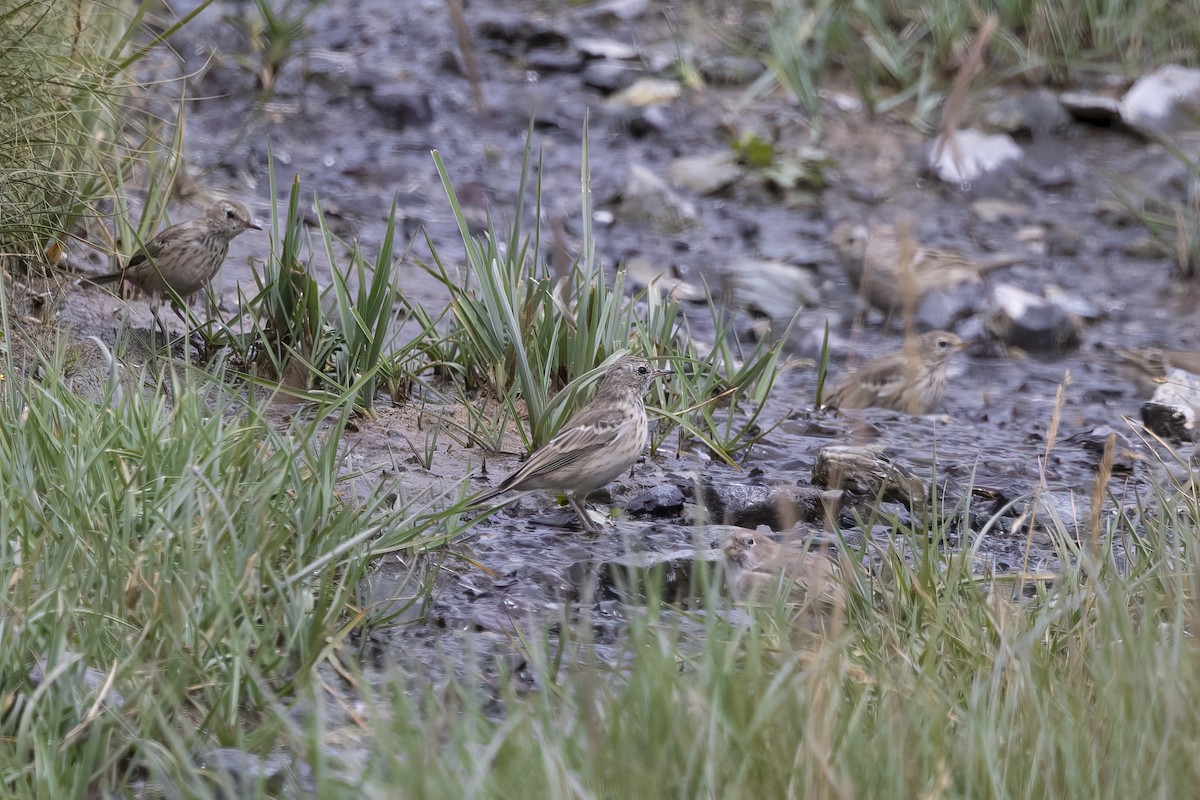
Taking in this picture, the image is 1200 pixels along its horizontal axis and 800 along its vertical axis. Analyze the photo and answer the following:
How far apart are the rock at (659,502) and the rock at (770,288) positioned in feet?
11.3

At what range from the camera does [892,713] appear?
2.80 metres

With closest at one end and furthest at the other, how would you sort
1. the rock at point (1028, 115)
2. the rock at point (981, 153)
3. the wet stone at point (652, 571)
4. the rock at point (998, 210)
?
1. the wet stone at point (652, 571)
2. the rock at point (998, 210)
3. the rock at point (981, 153)
4. the rock at point (1028, 115)

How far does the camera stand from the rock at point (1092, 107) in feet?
36.9

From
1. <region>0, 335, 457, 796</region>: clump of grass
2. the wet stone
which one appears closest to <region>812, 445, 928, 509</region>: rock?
the wet stone

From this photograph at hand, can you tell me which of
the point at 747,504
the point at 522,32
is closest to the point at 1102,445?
the point at 747,504

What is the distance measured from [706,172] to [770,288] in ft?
6.38

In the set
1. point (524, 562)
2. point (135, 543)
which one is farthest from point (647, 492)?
point (135, 543)

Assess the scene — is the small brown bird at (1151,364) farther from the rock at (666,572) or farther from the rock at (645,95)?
the rock at (645,95)

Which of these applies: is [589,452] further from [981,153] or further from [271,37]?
[981,153]

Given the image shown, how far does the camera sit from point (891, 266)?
28.8 feet

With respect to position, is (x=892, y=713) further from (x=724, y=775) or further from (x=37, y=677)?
(x=37, y=677)

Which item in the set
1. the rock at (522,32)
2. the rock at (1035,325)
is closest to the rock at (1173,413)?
the rock at (1035,325)

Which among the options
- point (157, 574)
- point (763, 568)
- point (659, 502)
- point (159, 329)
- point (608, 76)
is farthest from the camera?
point (608, 76)

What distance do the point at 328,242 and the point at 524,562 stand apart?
1.56m
